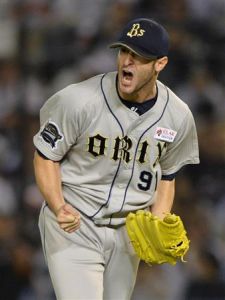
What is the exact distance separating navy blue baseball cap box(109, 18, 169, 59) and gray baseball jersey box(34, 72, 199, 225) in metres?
0.22

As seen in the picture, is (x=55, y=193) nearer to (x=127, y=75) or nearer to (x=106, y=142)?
(x=106, y=142)

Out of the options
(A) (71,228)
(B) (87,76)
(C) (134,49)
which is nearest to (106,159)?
(A) (71,228)

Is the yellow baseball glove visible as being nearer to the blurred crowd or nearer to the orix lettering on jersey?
the orix lettering on jersey

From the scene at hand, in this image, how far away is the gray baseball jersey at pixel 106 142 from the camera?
354 centimetres

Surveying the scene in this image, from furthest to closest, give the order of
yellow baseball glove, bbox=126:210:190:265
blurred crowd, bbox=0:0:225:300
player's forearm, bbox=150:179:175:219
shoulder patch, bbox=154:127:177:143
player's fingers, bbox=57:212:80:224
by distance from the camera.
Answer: blurred crowd, bbox=0:0:225:300, player's forearm, bbox=150:179:175:219, shoulder patch, bbox=154:127:177:143, yellow baseball glove, bbox=126:210:190:265, player's fingers, bbox=57:212:80:224

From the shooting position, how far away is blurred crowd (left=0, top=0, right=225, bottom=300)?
615cm

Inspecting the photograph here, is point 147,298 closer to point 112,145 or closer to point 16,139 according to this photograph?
point 16,139

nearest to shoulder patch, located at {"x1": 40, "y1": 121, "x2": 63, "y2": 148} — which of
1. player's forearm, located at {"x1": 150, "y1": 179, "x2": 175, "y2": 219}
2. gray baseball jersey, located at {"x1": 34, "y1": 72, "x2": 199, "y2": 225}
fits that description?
gray baseball jersey, located at {"x1": 34, "y1": 72, "x2": 199, "y2": 225}

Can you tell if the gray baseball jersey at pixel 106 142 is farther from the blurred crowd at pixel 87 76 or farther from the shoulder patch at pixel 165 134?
the blurred crowd at pixel 87 76

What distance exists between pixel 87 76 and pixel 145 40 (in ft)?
10.7

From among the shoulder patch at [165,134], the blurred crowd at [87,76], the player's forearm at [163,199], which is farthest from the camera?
the blurred crowd at [87,76]

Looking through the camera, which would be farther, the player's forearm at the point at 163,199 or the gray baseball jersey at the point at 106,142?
the player's forearm at the point at 163,199

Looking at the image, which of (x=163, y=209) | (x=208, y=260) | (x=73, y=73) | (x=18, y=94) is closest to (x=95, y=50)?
(x=73, y=73)

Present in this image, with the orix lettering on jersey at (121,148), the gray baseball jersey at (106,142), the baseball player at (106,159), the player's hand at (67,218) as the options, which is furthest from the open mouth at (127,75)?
the player's hand at (67,218)
